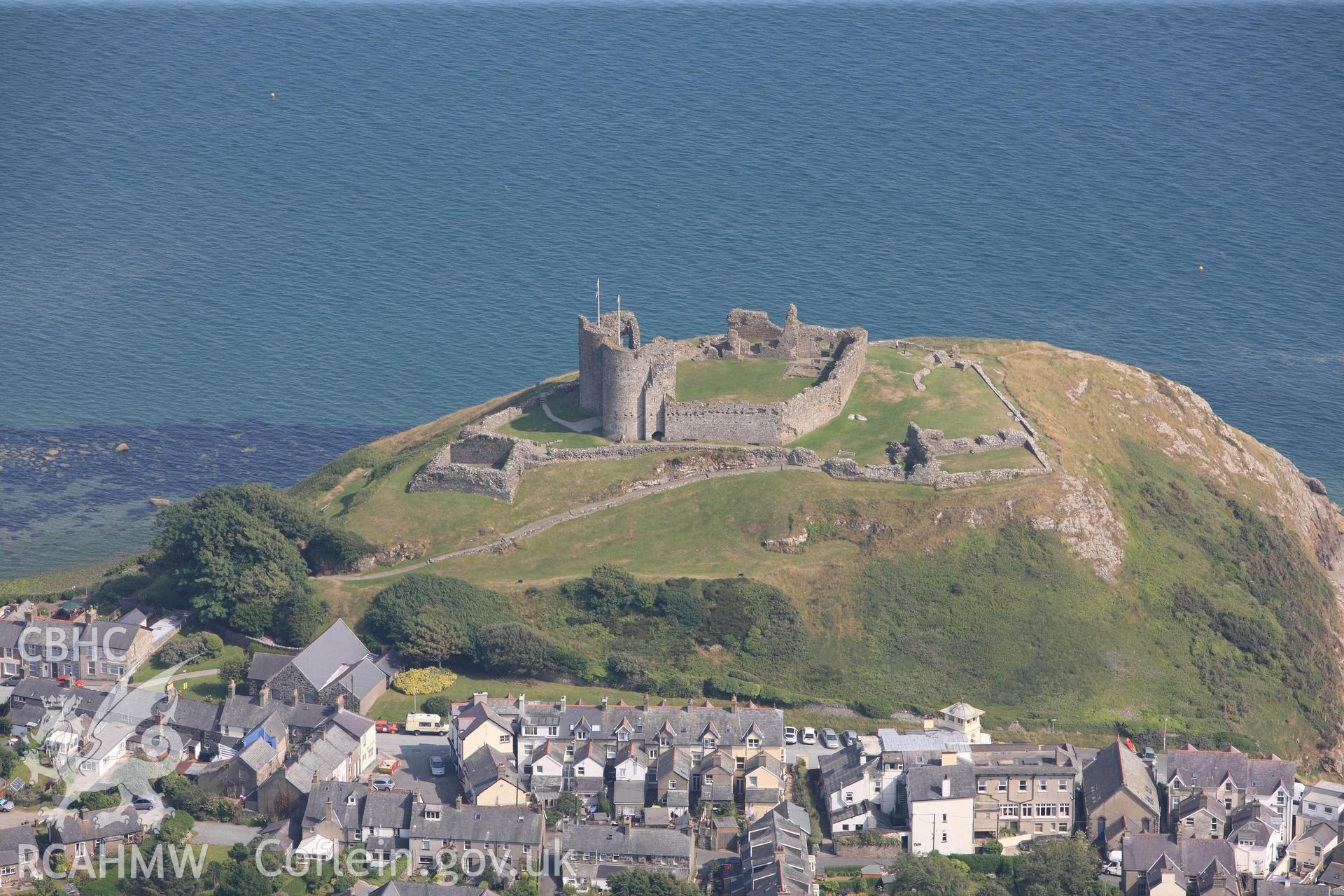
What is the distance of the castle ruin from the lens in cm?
14550

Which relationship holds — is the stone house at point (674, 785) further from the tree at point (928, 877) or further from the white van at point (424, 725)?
the white van at point (424, 725)

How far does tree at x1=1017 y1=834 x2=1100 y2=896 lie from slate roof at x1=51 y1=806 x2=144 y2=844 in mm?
47635

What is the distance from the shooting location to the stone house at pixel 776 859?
108 m

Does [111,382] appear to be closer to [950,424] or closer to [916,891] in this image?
[950,424]

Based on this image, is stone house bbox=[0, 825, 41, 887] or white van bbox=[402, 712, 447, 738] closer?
stone house bbox=[0, 825, 41, 887]

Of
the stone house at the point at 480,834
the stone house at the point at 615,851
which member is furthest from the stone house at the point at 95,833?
the stone house at the point at 615,851

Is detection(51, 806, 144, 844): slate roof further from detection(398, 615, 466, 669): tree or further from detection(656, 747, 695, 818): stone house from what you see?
detection(656, 747, 695, 818): stone house

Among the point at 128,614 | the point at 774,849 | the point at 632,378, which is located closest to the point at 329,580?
the point at 128,614

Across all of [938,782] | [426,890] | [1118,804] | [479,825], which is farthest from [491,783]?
[1118,804]

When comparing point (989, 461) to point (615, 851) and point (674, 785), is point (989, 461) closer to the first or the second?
point (674, 785)

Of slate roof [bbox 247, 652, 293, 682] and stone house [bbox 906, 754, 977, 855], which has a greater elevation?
slate roof [bbox 247, 652, 293, 682]

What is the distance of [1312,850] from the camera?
118 m

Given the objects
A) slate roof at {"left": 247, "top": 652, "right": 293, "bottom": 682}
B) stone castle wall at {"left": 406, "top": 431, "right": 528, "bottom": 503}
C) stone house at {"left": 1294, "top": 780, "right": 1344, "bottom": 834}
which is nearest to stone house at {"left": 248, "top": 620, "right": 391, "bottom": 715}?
slate roof at {"left": 247, "top": 652, "right": 293, "bottom": 682}

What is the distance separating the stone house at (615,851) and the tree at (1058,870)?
58.5 feet
